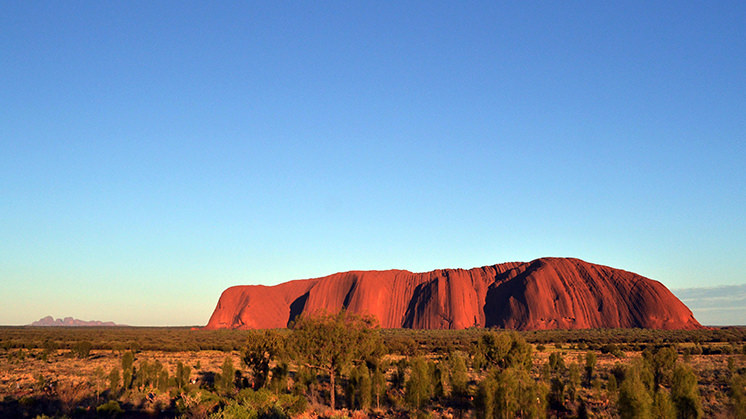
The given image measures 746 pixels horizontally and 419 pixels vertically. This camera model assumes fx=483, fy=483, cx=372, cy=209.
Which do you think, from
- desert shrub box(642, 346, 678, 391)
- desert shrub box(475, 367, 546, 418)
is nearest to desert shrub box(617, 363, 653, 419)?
desert shrub box(475, 367, 546, 418)

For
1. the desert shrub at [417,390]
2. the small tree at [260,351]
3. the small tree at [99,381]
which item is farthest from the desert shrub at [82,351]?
the desert shrub at [417,390]

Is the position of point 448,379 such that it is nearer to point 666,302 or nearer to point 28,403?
point 28,403

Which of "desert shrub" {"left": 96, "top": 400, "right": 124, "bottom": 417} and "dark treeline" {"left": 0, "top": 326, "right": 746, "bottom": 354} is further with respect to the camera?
"dark treeline" {"left": 0, "top": 326, "right": 746, "bottom": 354}

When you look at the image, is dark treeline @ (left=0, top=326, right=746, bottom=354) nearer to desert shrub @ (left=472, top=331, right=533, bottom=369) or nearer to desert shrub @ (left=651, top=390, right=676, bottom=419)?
desert shrub @ (left=472, top=331, right=533, bottom=369)

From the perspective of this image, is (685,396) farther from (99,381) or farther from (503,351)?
(99,381)

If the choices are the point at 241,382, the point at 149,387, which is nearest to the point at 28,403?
the point at 149,387

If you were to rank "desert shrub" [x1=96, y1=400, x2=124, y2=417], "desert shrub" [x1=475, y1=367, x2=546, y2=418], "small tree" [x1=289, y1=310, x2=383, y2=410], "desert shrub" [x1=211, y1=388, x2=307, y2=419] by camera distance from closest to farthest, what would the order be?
"desert shrub" [x1=211, y1=388, x2=307, y2=419]
"desert shrub" [x1=475, y1=367, x2=546, y2=418]
"desert shrub" [x1=96, y1=400, x2=124, y2=417]
"small tree" [x1=289, y1=310, x2=383, y2=410]
